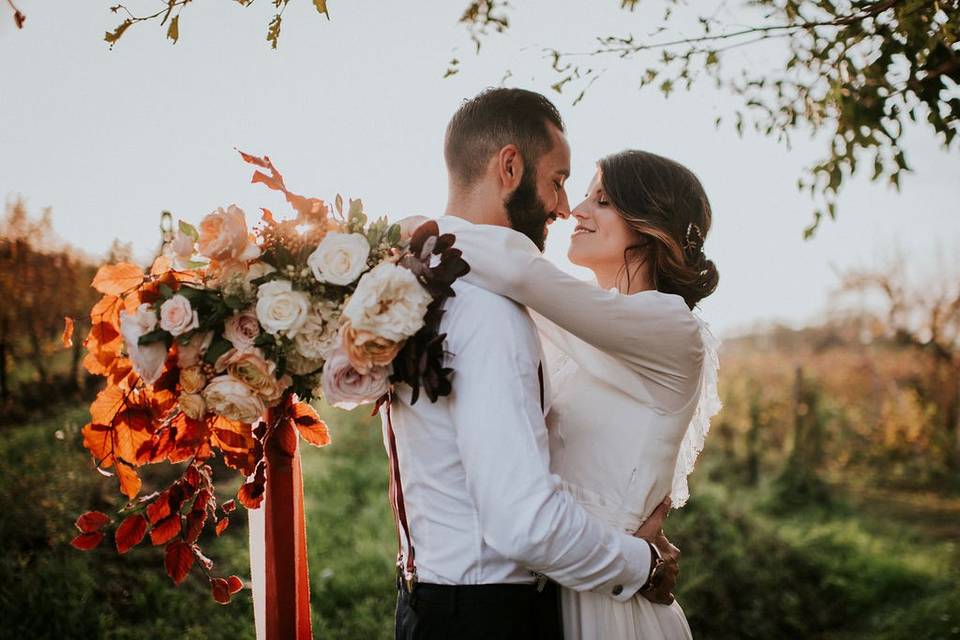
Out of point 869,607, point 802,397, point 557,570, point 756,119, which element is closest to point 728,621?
point 869,607

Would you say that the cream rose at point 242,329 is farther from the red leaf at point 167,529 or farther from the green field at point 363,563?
the green field at point 363,563

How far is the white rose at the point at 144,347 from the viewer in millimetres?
1936

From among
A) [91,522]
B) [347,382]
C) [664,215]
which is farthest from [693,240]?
[91,522]

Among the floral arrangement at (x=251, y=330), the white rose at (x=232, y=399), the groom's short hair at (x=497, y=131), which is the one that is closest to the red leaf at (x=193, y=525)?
the floral arrangement at (x=251, y=330)

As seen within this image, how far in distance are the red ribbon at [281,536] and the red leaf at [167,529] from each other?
254 millimetres

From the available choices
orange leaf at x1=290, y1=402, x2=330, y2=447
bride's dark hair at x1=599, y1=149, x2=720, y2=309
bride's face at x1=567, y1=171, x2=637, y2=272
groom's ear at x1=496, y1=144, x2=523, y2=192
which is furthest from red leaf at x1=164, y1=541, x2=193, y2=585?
bride's dark hair at x1=599, y1=149, x2=720, y2=309

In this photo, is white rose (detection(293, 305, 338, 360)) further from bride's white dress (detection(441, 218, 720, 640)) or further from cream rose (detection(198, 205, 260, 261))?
bride's white dress (detection(441, 218, 720, 640))

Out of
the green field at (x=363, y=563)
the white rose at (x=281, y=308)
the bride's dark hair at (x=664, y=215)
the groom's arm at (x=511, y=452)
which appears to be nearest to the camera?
the groom's arm at (x=511, y=452)

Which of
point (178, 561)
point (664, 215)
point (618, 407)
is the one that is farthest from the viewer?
point (664, 215)

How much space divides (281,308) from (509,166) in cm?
87

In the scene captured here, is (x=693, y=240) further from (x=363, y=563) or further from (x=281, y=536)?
(x=363, y=563)

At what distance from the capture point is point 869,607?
7.11m

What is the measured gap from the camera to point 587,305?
2.35 meters

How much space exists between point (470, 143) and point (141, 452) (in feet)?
4.33
